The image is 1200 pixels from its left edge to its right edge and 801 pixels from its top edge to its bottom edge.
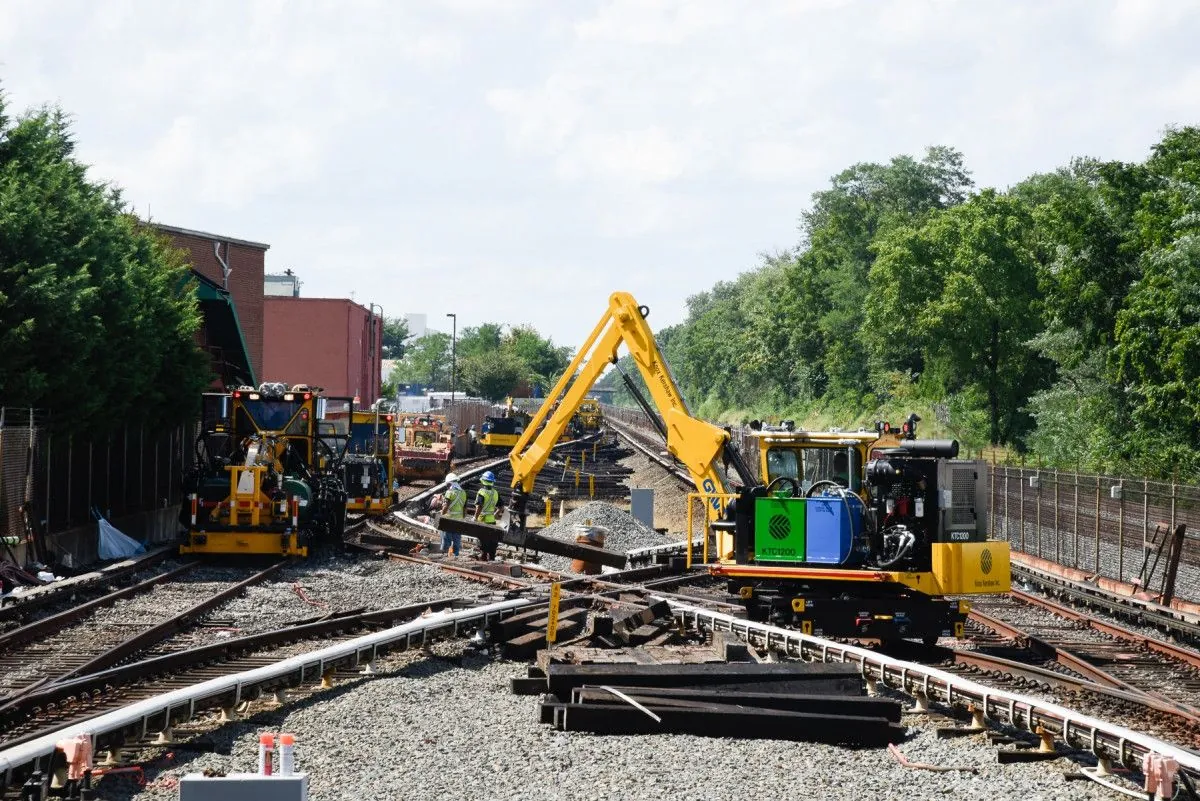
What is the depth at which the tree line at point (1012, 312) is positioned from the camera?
Answer: 41875 millimetres

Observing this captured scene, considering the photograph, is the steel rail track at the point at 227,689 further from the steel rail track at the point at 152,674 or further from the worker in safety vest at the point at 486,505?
the worker in safety vest at the point at 486,505

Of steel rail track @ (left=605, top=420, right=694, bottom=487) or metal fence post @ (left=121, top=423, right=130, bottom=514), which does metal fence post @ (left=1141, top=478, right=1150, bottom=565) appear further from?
steel rail track @ (left=605, top=420, right=694, bottom=487)

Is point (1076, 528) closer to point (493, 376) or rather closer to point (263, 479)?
point (263, 479)

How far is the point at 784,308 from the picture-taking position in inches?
4208

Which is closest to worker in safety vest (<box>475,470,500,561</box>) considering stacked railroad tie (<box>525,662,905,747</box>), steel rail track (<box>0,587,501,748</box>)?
steel rail track (<box>0,587,501,748</box>)

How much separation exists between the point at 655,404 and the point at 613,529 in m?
10.5

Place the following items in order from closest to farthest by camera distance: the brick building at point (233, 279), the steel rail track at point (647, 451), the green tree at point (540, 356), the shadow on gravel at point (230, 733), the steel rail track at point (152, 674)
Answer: the shadow on gravel at point (230, 733) < the steel rail track at point (152, 674) < the brick building at point (233, 279) < the steel rail track at point (647, 451) < the green tree at point (540, 356)

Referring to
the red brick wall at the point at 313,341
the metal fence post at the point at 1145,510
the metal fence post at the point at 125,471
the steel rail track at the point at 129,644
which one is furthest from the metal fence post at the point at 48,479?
the red brick wall at the point at 313,341

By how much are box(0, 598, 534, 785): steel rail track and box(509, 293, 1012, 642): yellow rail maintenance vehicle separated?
10.3 feet

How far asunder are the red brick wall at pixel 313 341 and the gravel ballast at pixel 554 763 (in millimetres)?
53173

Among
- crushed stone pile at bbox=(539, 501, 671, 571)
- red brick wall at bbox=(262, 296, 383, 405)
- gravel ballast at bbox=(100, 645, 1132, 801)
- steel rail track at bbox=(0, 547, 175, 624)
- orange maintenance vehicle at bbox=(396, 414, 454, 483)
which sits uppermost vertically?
red brick wall at bbox=(262, 296, 383, 405)

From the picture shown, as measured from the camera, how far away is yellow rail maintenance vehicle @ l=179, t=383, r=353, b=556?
26109mm

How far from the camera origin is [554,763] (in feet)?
35.0

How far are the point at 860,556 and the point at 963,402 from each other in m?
52.8
